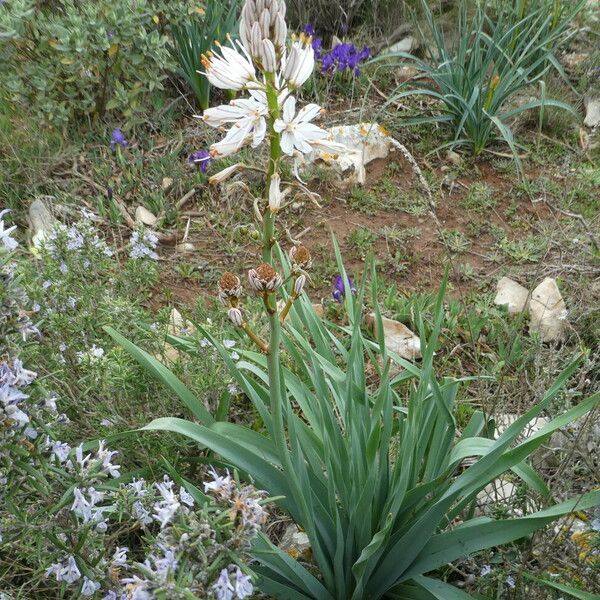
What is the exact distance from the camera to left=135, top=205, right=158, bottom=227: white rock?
381 centimetres

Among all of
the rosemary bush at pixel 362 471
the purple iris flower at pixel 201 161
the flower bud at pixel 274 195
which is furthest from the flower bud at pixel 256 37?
the purple iris flower at pixel 201 161

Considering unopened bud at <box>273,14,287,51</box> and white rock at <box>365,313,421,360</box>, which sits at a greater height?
unopened bud at <box>273,14,287,51</box>

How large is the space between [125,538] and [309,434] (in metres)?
0.69

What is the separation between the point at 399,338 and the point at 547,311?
687 mm

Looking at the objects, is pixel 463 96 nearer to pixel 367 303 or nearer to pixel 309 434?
pixel 367 303

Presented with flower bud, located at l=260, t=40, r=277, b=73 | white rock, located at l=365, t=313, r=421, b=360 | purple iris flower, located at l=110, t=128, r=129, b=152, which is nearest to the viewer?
flower bud, located at l=260, t=40, r=277, b=73

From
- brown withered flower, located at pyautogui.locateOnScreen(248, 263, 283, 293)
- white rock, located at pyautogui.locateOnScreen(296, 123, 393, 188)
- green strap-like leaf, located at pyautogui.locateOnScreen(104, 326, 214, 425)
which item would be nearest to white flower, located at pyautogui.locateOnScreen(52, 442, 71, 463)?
green strap-like leaf, located at pyautogui.locateOnScreen(104, 326, 214, 425)

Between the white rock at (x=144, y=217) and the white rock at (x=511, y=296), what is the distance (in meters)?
1.85

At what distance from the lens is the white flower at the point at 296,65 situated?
1394 millimetres

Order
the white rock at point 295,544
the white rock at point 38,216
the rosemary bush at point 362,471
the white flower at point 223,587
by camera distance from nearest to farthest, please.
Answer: the white flower at point 223,587, the rosemary bush at point 362,471, the white rock at point 295,544, the white rock at point 38,216

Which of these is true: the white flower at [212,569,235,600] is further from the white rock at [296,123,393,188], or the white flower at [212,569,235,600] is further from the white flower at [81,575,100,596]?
the white rock at [296,123,393,188]

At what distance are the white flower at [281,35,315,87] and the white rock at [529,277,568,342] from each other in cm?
184

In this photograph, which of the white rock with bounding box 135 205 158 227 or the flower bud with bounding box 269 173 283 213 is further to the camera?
the white rock with bounding box 135 205 158 227

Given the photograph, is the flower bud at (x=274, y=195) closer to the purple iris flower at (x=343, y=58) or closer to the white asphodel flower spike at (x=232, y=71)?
the white asphodel flower spike at (x=232, y=71)
